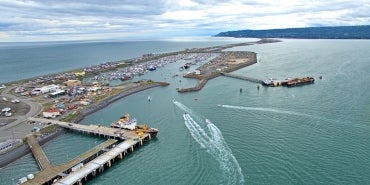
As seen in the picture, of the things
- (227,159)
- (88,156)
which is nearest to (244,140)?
(227,159)

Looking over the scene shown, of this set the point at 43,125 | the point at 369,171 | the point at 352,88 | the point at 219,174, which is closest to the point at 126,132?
the point at 43,125

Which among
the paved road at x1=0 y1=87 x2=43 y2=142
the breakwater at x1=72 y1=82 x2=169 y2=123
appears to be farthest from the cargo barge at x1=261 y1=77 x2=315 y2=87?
the paved road at x1=0 y1=87 x2=43 y2=142

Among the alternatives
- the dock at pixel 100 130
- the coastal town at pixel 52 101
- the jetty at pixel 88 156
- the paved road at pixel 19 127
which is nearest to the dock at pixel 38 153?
the jetty at pixel 88 156

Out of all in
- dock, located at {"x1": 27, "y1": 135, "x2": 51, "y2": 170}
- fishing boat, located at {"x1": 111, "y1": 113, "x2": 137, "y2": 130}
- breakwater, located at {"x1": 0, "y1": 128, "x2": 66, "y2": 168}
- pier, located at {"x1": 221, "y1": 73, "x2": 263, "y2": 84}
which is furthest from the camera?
pier, located at {"x1": 221, "y1": 73, "x2": 263, "y2": 84}

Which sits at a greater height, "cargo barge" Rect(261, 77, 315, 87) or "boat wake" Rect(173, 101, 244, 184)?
"cargo barge" Rect(261, 77, 315, 87)

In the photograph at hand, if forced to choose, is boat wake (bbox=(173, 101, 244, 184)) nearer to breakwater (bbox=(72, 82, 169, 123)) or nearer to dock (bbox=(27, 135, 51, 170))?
breakwater (bbox=(72, 82, 169, 123))

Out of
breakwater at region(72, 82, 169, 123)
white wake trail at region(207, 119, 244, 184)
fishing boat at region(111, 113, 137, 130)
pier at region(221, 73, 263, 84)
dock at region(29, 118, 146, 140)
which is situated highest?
pier at region(221, 73, 263, 84)

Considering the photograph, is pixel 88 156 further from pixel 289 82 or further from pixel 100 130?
pixel 289 82
